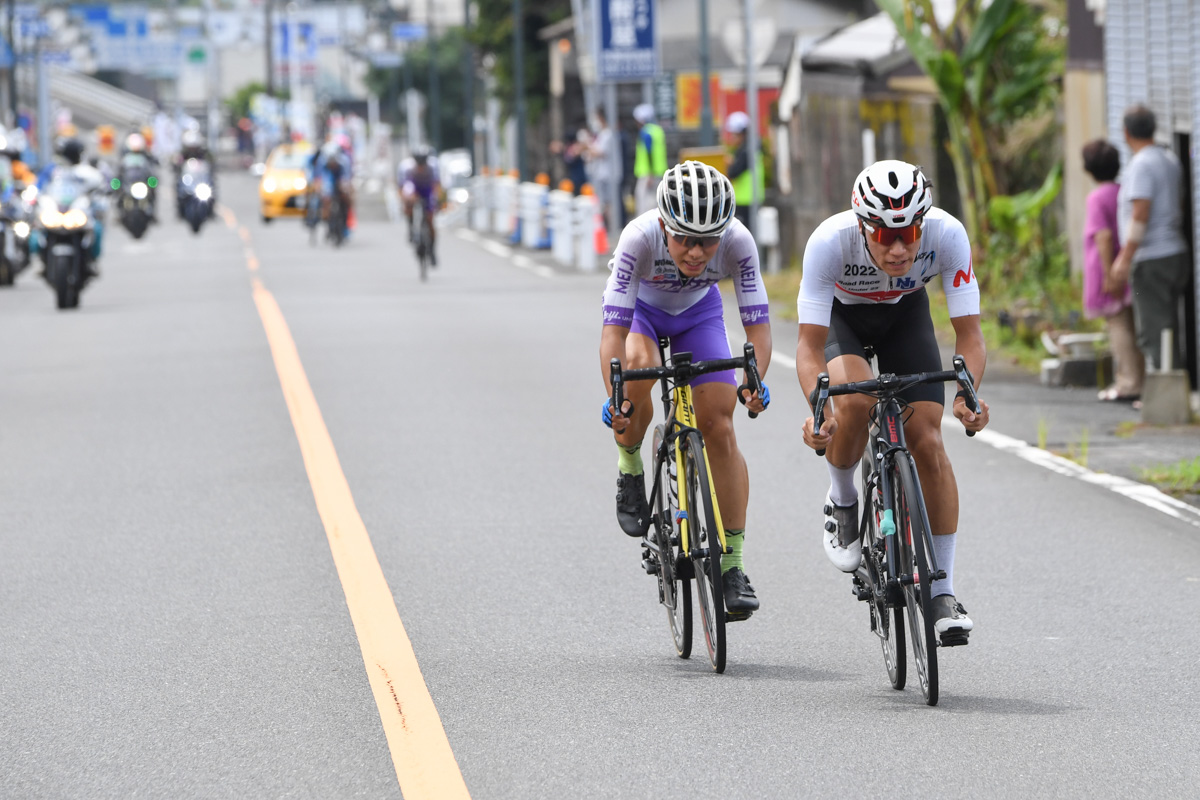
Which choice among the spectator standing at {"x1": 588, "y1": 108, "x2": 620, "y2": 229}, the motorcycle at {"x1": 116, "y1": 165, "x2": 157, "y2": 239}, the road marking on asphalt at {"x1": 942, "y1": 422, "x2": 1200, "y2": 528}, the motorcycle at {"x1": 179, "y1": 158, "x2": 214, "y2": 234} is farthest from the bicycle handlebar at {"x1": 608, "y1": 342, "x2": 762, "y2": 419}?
the motorcycle at {"x1": 179, "y1": 158, "x2": 214, "y2": 234}

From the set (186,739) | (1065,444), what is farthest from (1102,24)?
(186,739)

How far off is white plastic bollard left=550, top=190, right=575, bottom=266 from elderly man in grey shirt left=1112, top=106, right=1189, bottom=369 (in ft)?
60.6

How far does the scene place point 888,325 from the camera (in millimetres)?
6855

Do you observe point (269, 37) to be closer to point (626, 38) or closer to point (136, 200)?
point (136, 200)

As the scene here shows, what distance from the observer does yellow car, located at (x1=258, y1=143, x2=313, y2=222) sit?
1902 inches

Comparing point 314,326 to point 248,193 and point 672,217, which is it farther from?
point 248,193

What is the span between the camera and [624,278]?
6.99m

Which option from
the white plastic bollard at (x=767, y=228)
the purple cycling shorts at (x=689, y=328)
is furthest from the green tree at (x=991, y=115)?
the purple cycling shorts at (x=689, y=328)

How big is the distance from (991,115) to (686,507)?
1489cm

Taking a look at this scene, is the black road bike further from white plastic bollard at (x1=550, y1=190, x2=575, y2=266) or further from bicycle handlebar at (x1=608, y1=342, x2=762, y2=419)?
white plastic bollard at (x1=550, y1=190, x2=575, y2=266)

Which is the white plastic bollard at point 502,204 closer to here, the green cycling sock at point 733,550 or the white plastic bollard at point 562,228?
the white plastic bollard at point 562,228

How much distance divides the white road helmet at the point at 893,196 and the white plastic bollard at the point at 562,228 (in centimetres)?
2500

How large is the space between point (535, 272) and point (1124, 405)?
16.8m

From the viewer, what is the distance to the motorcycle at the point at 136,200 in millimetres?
38531
